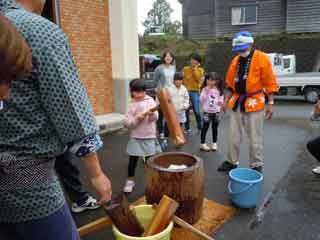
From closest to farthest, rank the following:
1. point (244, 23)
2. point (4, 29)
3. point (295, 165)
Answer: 1. point (4, 29)
2. point (295, 165)
3. point (244, 23)

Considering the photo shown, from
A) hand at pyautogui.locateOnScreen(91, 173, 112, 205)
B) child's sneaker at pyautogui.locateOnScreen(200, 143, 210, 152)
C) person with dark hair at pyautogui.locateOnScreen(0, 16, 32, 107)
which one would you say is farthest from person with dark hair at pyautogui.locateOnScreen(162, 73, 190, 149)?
person with dark hair at pyautogui.locateOnScreen(0, 16, 32, 107)

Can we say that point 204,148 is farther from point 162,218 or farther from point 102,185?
point 102,185

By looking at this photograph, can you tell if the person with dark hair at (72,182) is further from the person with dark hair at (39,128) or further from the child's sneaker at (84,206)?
the person with dark hair at (39,128)

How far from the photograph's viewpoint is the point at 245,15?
67.8 feet

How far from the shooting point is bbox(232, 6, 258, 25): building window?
2053 cm

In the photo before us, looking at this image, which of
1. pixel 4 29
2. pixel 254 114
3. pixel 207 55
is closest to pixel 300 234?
pixel 254 114

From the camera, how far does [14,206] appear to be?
3.88 feet

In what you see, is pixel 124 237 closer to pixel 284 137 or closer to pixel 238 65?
pixel 238 65

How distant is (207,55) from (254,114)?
14.4 meters

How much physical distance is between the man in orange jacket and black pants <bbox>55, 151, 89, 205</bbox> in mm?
2180

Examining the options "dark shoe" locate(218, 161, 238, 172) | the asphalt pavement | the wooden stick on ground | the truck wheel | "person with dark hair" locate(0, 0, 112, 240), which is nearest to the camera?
"person with dark hair" locate(0, 0, 112, 240)

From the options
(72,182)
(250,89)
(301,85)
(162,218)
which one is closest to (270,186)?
(250,89)

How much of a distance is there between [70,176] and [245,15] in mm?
20066

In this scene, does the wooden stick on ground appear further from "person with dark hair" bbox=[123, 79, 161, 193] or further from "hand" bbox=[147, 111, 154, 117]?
"person with dark hair" bbox=[123, 79, 161, 193]
